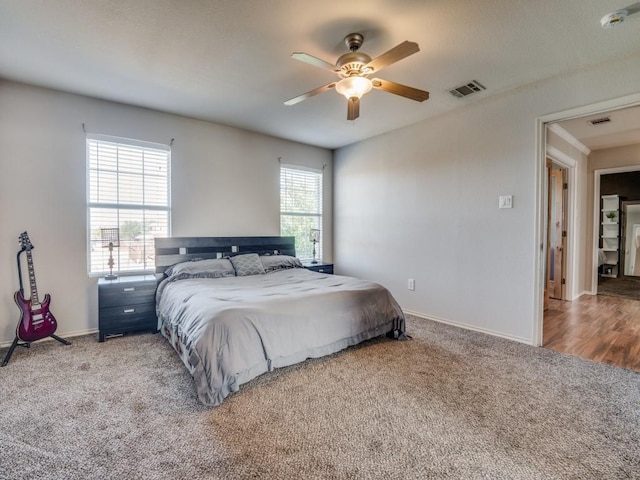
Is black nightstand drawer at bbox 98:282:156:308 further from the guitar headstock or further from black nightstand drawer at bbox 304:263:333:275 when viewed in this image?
black nightstand drawer at bbox 304:263:333:275

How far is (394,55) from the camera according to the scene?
203 cm

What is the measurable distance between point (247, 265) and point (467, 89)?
3.19 meters

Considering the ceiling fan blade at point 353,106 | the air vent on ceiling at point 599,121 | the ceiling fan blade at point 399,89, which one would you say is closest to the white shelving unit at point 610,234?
the air vent on ceiling at point 599,121

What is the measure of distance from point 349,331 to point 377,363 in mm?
372

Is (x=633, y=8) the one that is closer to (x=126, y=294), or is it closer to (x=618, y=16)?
(x=618, y=16)

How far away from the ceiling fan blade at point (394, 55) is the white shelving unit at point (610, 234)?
295 inches

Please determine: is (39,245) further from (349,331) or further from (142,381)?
(349,331)

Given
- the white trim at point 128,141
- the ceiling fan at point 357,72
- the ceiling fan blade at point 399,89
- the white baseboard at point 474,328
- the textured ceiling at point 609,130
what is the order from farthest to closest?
the textured ceiling at point 609,130, the white trim at point 128,141, the white baseboard at point 474,328, the ceiling fan blade at point 399,89, the ceiling fan at point 357,72

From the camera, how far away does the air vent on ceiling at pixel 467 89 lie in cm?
312

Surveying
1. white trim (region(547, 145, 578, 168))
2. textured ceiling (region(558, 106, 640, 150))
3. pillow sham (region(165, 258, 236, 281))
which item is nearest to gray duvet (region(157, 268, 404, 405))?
pillow sham (region(165, 258, 236, 281))

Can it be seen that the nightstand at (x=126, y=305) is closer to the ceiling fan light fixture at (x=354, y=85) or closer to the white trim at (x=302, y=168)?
the white trim at (x=302, y=168)

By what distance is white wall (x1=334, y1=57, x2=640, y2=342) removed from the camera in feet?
10.3

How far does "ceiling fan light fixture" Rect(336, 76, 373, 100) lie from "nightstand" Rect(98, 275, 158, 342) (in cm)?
285

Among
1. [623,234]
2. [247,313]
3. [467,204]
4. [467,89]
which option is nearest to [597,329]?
[467,204]
